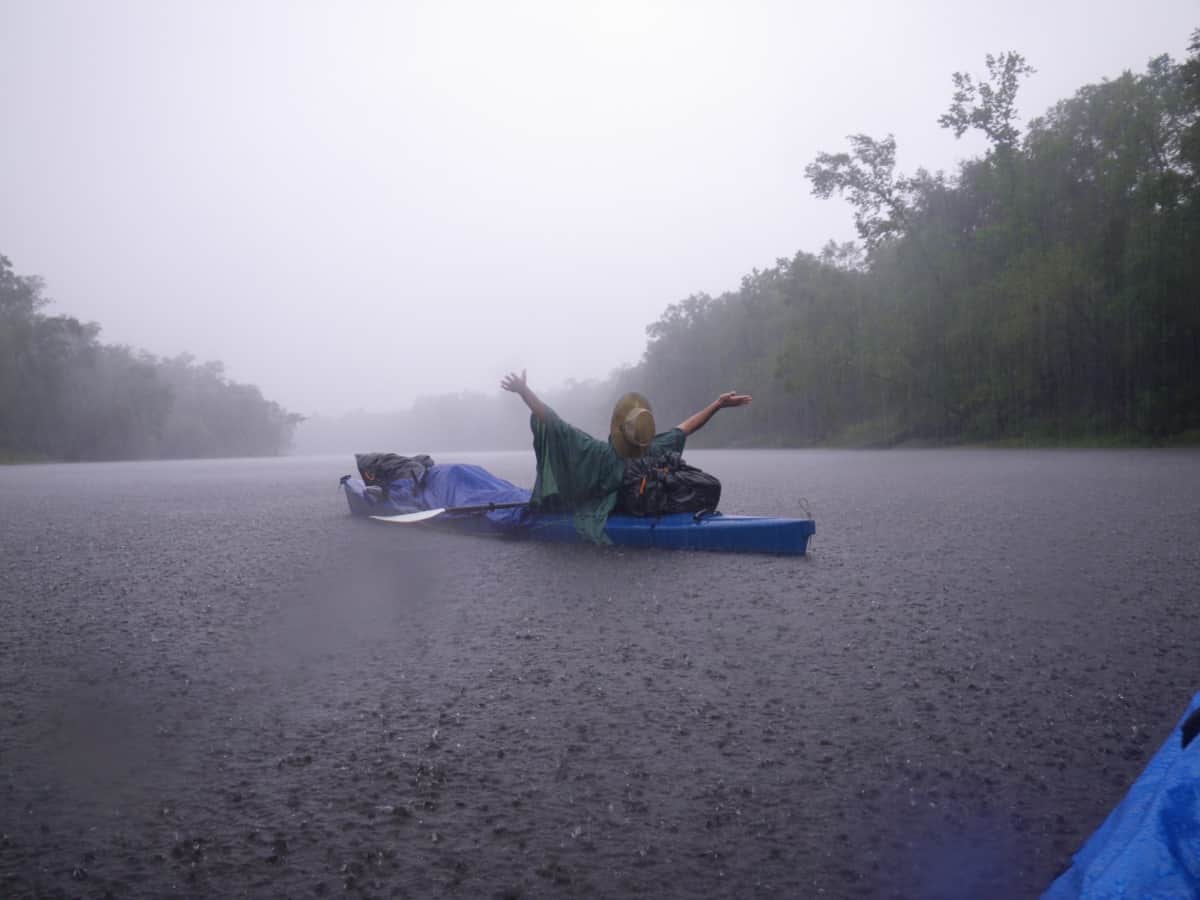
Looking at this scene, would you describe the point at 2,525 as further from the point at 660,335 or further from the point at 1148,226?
the point at 660,335

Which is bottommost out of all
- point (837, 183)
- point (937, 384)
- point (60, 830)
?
point (60, 830)

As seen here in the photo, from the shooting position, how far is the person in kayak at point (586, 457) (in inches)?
267

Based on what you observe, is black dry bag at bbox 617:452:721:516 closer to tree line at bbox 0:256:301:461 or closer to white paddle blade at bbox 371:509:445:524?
white paddle blade at bbox 371:509:445:524

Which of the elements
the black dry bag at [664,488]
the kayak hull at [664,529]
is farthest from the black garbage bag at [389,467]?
the black dry bag at [664,488]

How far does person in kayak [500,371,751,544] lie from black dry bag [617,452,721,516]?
0.09 m

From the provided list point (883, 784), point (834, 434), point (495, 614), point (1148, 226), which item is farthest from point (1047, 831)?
point (834, 434)

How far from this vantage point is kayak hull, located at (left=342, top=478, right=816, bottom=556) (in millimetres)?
5910

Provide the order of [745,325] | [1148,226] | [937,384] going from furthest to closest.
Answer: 1. [745,325]
2. [937,384]
3. [1148,226]

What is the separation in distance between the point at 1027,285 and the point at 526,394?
1121 inches

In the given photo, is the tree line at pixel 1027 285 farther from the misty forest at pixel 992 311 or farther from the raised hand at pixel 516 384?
the raised hand at pixel 516 384

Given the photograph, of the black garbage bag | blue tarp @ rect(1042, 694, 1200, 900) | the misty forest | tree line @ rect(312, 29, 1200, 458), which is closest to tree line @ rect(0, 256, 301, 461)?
the misty forest

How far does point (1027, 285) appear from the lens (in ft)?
100

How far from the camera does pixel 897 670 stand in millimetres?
3047

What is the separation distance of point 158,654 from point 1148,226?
29566 millimetres
